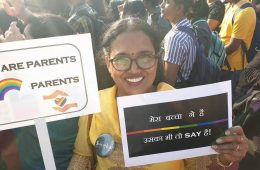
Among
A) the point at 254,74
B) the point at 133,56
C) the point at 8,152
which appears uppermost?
the point at 133,56

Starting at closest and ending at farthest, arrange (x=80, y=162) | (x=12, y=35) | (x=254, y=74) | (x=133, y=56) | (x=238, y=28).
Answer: (x=12, y=35)
(x=133, y=56)
(x=80, y=162)
(x=254, y=74)
(x=238, y=28)

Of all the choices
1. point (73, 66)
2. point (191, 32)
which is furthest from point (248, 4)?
point (73, 66)

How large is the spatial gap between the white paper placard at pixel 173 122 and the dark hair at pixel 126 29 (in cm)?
23

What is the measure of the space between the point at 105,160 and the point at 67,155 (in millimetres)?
220

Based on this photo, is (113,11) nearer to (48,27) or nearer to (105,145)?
(48,27)

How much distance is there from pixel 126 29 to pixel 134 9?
93 mm

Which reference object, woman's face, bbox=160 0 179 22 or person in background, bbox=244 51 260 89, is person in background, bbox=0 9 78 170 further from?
person in background, bbox=244 51 260 89

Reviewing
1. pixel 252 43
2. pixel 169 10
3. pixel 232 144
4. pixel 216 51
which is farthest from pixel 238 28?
pixel 232 144

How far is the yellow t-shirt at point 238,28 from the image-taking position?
1.95 m

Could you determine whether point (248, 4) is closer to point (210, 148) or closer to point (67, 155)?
point (210, 148)

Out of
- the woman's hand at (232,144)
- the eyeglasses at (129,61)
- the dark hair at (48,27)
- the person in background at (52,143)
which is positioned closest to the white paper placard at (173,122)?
the woman's hand at (232,144)

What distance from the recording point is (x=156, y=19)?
4.91 feet

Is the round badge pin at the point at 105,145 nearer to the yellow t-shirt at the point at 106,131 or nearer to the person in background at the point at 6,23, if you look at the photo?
the yellow t-shirt at the point at 106,131

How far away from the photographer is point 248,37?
2.11 m
